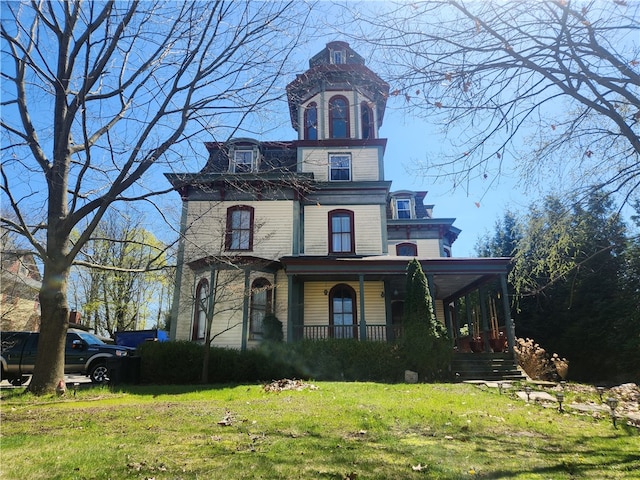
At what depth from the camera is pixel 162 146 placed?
8555 millimetres

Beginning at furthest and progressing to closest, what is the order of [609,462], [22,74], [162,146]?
[22,74], [162,146], [609,462]

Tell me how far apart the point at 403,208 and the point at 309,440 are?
19973 mm

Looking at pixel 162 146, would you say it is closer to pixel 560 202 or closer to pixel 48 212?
pixel 48 212

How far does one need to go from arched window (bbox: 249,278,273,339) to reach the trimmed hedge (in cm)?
284

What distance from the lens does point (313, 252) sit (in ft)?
58.9

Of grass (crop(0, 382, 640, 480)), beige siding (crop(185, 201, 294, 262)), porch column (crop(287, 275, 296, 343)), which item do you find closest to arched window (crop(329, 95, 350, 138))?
beige siding (crop(185, 201, 294, 262))

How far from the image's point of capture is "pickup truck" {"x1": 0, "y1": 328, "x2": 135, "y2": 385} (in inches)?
491

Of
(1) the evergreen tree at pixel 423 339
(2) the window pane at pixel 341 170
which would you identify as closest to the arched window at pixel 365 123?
(2) the window pane at pixel 341 170

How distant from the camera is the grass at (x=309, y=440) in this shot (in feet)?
11.6

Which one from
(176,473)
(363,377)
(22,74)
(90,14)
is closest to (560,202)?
(176,473)

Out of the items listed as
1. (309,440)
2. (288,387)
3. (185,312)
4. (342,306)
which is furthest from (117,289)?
(309,440)

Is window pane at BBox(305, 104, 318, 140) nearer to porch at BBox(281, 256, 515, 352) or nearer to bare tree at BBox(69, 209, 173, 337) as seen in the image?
porch at BBox(281, 256, 515, 352)

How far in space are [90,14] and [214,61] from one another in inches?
108

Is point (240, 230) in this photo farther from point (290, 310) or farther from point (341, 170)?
point (341, 170)
